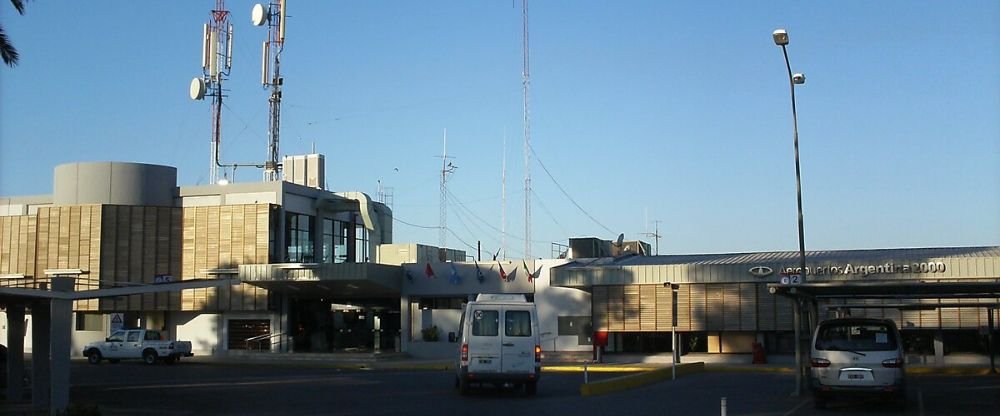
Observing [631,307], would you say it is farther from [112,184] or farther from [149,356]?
[112,184]

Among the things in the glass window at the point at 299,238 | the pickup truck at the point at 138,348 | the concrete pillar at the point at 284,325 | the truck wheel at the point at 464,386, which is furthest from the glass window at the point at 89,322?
the truck wheel at the point at 464,386

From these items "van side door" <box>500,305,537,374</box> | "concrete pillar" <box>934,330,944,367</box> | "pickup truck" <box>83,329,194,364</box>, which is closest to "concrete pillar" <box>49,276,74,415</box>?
"van side door" <box>500,305,537,374</box>

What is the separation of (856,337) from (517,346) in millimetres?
7969

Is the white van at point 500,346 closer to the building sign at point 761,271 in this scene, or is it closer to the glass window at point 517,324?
the glass window at point 517,324

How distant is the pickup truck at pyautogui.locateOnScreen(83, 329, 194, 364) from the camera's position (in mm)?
44406

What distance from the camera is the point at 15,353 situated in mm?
24625

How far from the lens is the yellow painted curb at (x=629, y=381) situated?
86.6 ft

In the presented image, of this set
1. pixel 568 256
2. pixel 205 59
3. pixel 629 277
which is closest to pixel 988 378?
pixel 629 277

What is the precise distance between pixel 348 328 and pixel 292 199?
7756 mm

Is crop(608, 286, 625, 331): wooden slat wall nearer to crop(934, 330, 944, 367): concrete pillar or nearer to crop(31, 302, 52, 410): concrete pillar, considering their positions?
crop(934, 330, 944, 367): concrete pillar

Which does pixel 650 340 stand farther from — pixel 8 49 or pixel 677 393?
pixel 8 49

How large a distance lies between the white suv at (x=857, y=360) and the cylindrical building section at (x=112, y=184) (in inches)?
1483

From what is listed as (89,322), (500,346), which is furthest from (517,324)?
(89,322)

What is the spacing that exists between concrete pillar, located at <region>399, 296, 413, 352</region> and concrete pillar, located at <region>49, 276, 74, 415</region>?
29382mm
